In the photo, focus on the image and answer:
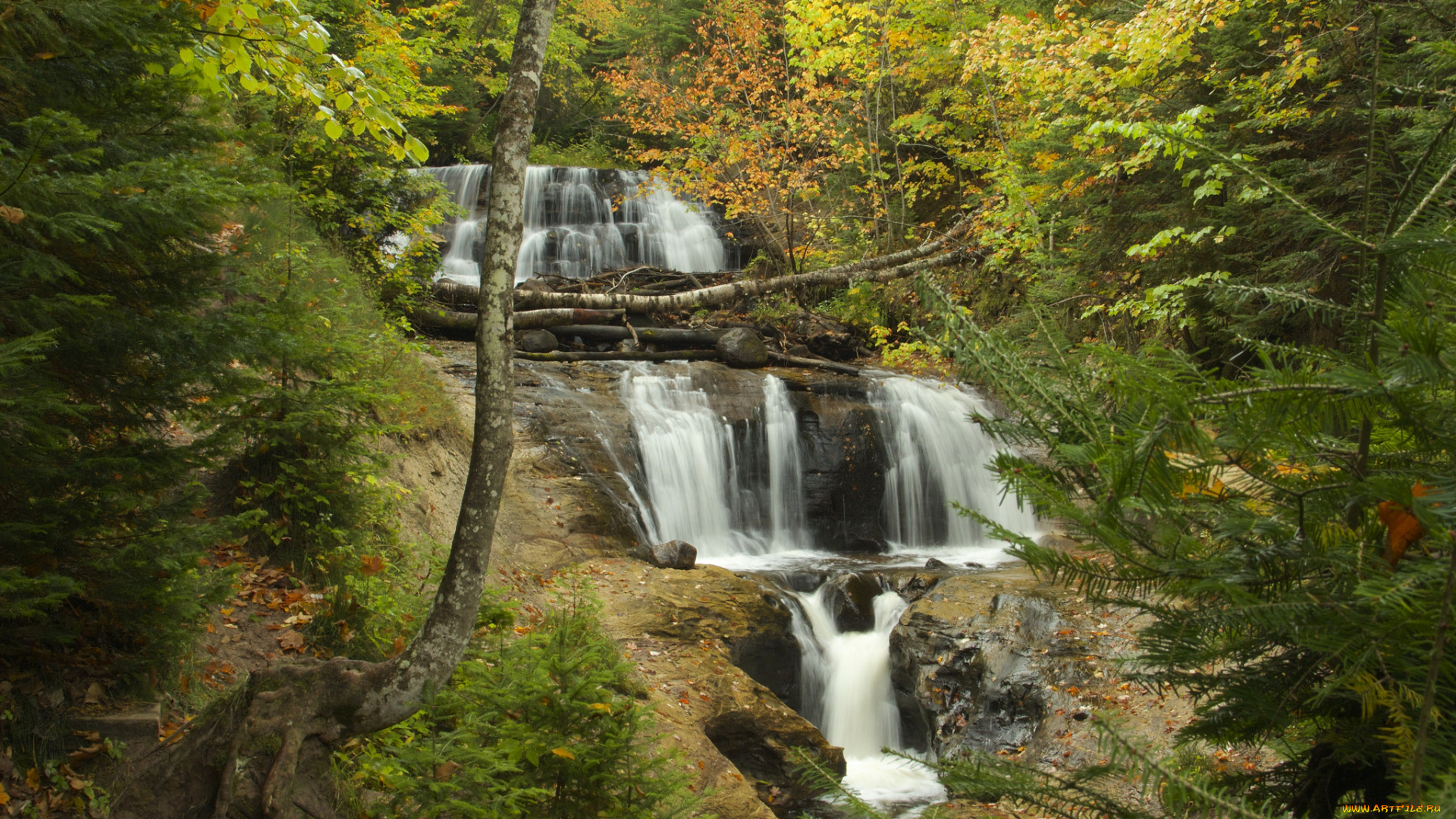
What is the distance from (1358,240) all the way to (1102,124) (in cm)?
703

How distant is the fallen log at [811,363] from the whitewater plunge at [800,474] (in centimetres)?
83

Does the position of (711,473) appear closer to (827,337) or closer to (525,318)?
(525,318)

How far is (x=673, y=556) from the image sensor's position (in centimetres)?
912

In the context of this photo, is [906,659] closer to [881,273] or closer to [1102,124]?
[1102,124]

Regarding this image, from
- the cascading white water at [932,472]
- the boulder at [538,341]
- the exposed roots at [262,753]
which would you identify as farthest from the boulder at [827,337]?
the exposed roots at [262,753]

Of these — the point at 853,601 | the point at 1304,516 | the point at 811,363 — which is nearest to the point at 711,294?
the point at 811,363

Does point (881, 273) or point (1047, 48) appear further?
point (881, 273)

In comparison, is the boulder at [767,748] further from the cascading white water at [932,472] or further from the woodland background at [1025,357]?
the cascading white water at [932,472]

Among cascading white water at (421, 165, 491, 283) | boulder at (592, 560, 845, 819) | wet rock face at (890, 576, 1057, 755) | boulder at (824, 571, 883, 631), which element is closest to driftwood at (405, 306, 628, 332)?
cascading white water at (421, 165, 491, 283)

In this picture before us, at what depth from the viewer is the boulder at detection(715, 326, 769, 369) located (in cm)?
1479

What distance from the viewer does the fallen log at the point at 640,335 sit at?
15.4 metres

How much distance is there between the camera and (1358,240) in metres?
1.18

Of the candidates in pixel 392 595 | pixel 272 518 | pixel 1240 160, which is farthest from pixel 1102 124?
pixel 272 518

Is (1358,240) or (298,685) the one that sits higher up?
(1358,240)
